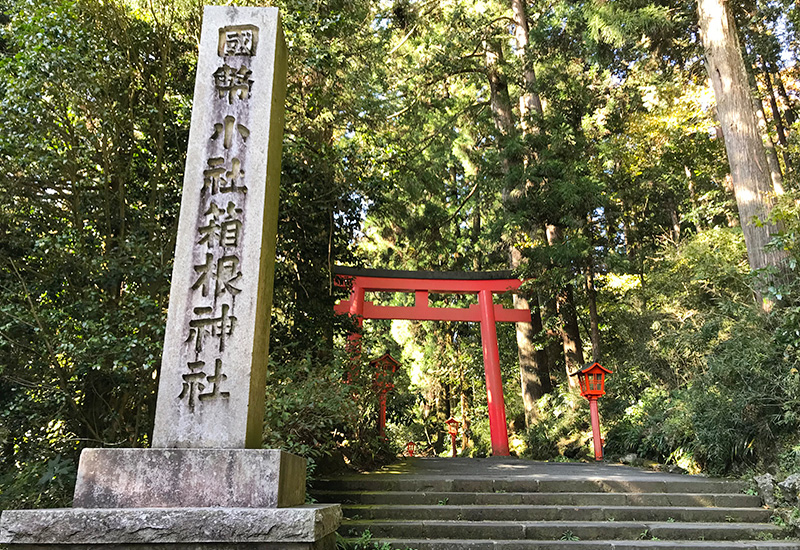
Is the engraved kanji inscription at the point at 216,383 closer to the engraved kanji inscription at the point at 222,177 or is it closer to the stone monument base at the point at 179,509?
the stone monument base at the point at 179,509

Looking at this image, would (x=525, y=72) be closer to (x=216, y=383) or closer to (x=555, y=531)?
(x=555, y=531)

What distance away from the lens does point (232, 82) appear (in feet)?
11.2

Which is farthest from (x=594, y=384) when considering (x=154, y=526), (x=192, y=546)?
(x=154, y=526)

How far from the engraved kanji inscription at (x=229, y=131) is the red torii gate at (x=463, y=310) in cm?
757

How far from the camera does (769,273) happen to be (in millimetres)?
6340

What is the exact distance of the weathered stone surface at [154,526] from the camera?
2.26 metres

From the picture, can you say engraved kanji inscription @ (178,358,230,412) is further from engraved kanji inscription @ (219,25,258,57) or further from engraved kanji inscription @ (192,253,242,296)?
engraved kanji inscription @ (219,25,258,57)

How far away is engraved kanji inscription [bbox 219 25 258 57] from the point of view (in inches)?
136

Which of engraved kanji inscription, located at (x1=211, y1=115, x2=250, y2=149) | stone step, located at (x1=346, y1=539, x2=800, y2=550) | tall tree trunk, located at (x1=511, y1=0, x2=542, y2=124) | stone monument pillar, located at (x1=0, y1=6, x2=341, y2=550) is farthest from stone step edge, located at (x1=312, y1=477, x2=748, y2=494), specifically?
tall tree trunk, located at (x1=511, y1=0, x2=542, y2=124)

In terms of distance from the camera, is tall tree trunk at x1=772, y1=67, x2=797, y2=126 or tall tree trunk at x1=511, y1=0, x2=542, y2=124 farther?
tall tree trunk at x1=772, y1=67, x2=797, y2=126

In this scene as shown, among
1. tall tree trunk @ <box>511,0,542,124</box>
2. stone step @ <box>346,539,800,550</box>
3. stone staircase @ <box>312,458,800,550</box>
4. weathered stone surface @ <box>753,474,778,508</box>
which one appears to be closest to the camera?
stone step @ <box>346,539,800,550</box>

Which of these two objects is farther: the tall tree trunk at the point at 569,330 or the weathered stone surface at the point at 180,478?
the tall tree trunk at the point at 569,330

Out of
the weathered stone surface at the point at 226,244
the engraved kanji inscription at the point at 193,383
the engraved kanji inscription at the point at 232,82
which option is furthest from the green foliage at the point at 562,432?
the engraved kanji inscription at the point at 232,82

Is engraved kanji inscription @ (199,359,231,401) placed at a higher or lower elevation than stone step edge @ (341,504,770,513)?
higher
